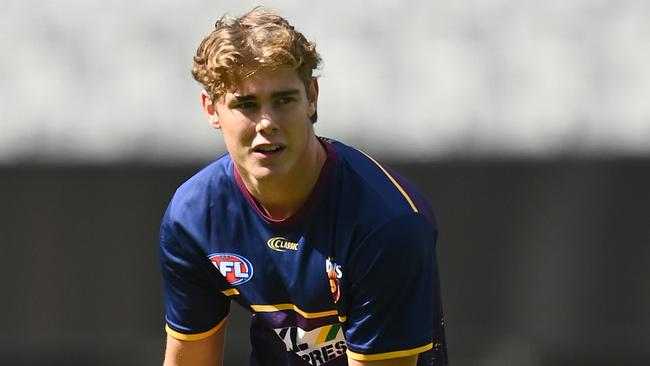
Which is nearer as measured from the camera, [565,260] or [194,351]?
[194,351]

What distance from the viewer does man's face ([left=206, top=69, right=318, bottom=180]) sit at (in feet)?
9.84

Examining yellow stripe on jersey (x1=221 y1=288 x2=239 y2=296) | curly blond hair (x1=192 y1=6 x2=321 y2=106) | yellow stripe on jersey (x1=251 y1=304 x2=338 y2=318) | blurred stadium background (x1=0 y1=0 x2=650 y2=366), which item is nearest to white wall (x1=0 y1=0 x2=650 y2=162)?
blurred stadium background (x1=0 y1=0 x2=650 y2=366)

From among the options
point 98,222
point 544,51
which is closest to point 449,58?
point 544,51

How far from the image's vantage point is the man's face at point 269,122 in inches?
118

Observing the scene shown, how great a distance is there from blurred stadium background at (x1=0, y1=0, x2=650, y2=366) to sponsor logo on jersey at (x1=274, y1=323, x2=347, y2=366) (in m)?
2.52

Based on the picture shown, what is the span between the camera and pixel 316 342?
331 cm

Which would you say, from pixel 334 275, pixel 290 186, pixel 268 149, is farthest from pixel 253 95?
pixel 334 275

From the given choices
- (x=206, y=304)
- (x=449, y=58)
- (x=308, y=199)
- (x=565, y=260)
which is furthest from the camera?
(x=449, y=58)

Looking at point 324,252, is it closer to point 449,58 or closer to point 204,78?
point 204,78

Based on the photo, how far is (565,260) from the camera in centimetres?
579

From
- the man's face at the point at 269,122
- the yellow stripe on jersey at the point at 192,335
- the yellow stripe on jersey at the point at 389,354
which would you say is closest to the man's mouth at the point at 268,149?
the man's face at the point at 269,122

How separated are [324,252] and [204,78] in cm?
56

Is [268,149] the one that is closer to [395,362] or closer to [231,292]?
[231,292]

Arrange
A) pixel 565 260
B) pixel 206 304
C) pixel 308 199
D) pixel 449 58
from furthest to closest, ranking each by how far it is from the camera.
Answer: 1. pixel 449 58
2. pixel 565 260
3. pixel 206 304
4. pixel 308 199
